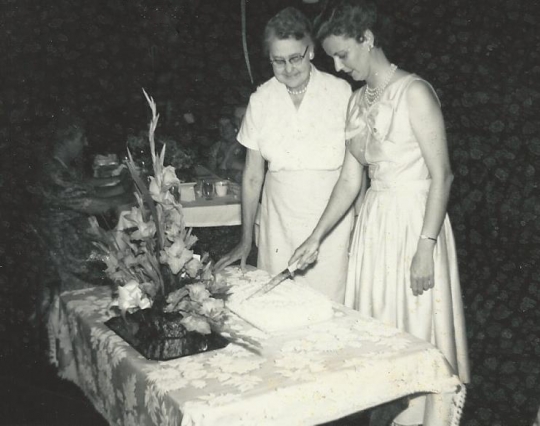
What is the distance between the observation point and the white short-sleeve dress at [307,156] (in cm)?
265

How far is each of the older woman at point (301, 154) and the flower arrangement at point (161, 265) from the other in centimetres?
99

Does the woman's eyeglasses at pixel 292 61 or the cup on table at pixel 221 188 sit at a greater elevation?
the woman's eyeglasses at pixel 292 61

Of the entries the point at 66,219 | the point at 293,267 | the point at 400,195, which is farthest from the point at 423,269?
the point at 66,219

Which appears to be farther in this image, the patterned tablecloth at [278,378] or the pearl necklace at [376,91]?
the pearl necklace at [376,91]

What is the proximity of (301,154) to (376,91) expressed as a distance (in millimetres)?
535

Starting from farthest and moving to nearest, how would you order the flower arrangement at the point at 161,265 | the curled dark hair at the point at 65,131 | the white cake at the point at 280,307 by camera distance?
the curled dark hair at the point at 65,131 < the white cake at the point at 280,307 < the flower arrangement at the point at 161,265

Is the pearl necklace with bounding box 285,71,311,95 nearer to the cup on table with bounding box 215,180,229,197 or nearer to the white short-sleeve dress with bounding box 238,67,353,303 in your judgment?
the white short-sleeve dress with bounding box 238,67,353,303

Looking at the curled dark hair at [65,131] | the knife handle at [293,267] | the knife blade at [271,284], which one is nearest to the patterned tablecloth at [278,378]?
the knife blade at [271,284]

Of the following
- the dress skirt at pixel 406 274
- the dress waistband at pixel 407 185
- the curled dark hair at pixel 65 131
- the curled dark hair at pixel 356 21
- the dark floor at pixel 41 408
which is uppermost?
the curled dark hair at pixel 356 21

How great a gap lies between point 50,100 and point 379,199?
4454mm

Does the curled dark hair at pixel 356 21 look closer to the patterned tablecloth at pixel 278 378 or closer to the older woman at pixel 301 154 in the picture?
the older woman at pixel 301 154

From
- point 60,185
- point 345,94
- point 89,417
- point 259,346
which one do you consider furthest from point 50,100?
point 259,346

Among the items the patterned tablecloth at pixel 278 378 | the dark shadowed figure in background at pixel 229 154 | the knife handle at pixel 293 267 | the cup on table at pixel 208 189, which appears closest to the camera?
the patterned tablecloth at pixel 278 378

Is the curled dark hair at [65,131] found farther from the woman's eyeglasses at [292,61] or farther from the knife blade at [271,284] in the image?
the knife blade at [271,284]
